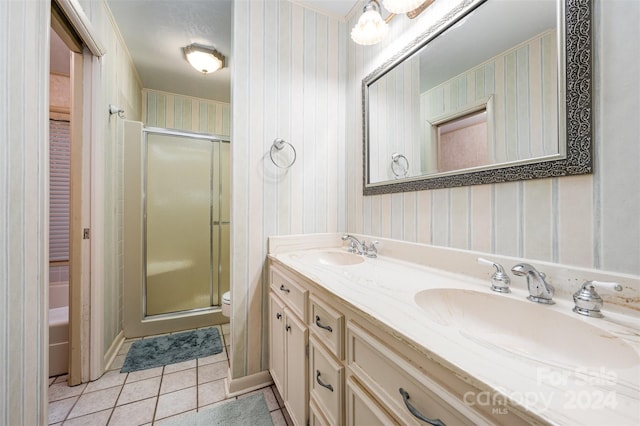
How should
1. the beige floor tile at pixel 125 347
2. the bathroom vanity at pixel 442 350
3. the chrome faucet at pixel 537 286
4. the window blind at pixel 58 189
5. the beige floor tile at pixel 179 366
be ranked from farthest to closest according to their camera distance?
the window blind at pixel 58 189 → the beige floor tile at pixel 125 347 → the beige floor tile at pixel 179 366 → the chrome faucet at pixel 537 286 → the bathroom vanity at pixel 442 350

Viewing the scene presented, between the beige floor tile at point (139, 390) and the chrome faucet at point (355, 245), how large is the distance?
146 centimetres

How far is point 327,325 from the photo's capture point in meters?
0.87

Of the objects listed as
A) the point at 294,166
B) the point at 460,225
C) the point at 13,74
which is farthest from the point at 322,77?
the point at 13,74

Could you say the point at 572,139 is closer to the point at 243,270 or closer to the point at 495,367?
the point at 495,367

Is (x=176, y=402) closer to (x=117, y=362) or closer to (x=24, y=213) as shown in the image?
(x=117, y=362)

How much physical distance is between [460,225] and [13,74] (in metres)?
1.74

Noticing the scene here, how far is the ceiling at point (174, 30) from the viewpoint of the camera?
1.77 m

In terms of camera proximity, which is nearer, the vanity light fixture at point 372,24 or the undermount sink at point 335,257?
the vanity light fixture at point 372,24

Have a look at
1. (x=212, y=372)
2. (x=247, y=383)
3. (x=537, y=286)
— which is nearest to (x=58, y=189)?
(x=212, y=372)

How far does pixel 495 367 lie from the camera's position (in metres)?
0.42

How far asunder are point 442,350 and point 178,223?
255 centimetres

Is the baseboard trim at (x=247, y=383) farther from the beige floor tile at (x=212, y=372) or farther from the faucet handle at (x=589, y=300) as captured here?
the faucet handle at (x=589, y=300)

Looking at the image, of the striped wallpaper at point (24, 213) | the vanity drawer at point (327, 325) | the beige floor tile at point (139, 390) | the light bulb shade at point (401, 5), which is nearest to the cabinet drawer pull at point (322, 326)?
the vanity drawer at point (327, 325)

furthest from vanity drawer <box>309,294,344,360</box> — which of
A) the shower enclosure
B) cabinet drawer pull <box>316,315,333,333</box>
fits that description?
the shower enclosure
